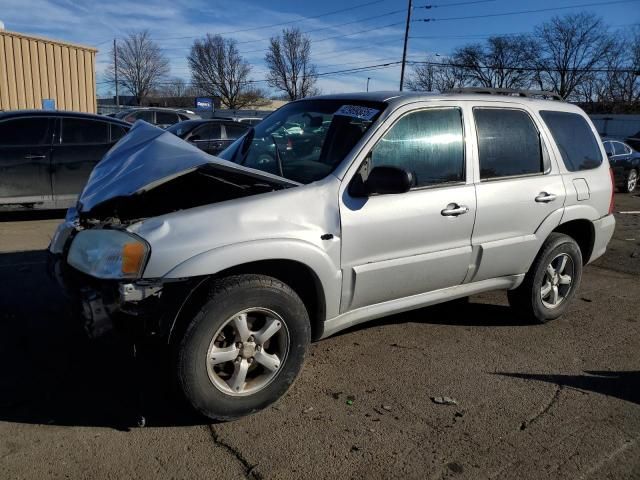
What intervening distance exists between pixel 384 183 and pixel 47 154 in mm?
6287

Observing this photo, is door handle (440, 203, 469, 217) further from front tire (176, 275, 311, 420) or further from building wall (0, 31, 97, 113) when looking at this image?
building wall (0, 31, 97, 113)

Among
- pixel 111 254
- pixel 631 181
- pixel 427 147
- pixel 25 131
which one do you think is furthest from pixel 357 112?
pixel 631 181

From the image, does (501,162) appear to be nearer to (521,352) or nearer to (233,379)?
(521,352)

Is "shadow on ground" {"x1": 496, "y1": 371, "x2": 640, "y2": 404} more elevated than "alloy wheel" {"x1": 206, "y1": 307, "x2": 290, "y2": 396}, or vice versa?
"alloy wheel" {"x1": 206, "y1": 307, "x2": 290, "y2": 396}

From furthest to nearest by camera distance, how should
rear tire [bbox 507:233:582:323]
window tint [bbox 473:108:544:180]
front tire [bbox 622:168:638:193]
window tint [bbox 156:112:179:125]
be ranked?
window tint [bbox 156:112:179:125] → front tire [bbox 622:168:638:193] → rear tire [bbox 507:233:582:323] → window tint [bbox 473:108:544:180]

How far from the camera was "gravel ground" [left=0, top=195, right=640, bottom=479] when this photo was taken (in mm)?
2814

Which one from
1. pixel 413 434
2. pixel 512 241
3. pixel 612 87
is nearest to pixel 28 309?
pixel 413 434

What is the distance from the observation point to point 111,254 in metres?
2.88

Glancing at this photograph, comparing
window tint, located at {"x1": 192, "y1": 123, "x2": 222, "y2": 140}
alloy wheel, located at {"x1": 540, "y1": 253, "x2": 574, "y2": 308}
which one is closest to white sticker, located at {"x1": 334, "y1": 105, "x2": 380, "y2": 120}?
alloy wheel, located at {"x1": 540, "y1": 253, "x2": 574, "y2": 308}

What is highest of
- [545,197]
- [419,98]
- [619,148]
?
[419,98]

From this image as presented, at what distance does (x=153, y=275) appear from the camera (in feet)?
9.30

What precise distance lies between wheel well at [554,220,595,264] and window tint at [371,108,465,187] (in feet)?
5.07

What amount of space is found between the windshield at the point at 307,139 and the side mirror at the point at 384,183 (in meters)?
0.24

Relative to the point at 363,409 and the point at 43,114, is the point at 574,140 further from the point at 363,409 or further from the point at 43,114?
the point at 43,114
